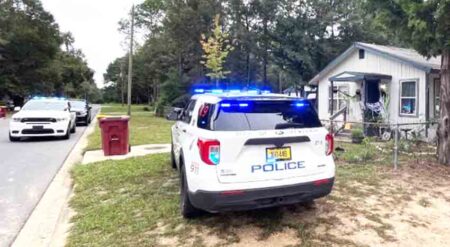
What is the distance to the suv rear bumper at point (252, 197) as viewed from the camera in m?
4.00

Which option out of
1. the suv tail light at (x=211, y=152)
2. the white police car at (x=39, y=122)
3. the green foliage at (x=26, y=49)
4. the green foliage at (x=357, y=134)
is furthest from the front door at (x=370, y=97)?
the green foliage at (x=26, y=49)

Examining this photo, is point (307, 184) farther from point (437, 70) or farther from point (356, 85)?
point (356, 85)

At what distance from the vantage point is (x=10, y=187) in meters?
7.07

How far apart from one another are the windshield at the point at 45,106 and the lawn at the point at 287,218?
27.8ft

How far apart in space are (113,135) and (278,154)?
6987 mm

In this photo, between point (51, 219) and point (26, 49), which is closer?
point (51, 219)

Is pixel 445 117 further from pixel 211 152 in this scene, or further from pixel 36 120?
pixel 36 120

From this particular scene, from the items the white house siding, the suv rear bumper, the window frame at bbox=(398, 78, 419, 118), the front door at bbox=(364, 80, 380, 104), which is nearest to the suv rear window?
the suv rear bumper

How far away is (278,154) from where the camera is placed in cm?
422

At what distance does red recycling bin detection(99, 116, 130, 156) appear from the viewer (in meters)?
10.2

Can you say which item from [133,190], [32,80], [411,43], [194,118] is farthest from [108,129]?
[32,80]

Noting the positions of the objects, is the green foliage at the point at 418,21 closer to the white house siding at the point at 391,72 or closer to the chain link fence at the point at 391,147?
the chain link fence at the point at 391,147

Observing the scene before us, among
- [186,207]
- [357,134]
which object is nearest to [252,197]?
[186,207]

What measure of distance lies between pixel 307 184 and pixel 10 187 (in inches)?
219
